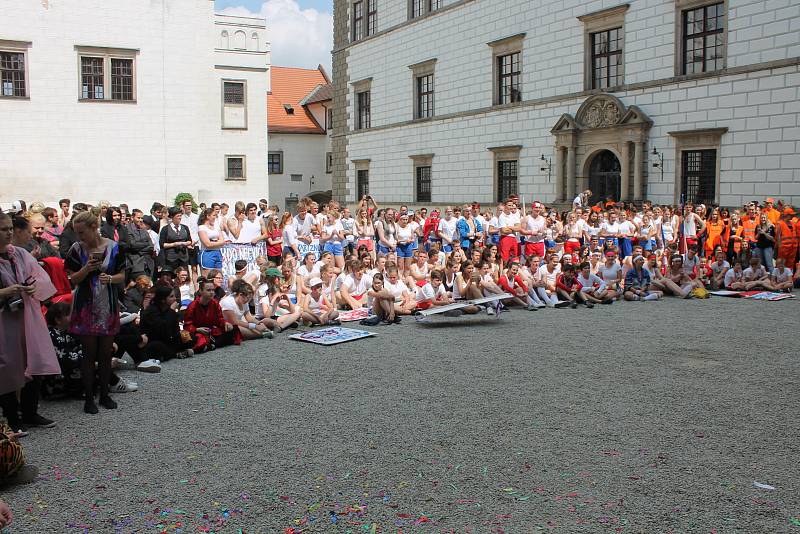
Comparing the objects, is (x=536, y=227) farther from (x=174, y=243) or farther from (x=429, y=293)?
(x=174, y=243)

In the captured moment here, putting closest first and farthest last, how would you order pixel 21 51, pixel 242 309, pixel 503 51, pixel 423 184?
pixel 242 309 < pixel 21 51 < pixel 503 51 < pixel 423 184

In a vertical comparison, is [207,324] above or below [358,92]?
below

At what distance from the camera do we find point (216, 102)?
31688 mm

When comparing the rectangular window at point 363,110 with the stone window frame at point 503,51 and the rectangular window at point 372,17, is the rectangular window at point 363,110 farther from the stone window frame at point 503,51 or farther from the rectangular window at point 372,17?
the stone window frame at point 503,51

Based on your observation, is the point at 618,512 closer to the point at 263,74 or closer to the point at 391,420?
the point at 391,420

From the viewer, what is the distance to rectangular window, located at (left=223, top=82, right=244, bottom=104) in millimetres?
33250

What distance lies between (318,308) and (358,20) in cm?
2983

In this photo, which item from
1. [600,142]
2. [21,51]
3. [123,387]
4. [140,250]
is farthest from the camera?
[21,51]

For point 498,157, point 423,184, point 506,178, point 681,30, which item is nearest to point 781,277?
point 681,30

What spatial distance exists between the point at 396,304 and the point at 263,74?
23.2 metres

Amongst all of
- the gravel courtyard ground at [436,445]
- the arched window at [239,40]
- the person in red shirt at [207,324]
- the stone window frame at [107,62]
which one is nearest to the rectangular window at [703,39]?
the gravel courtyard ground at [436,445]

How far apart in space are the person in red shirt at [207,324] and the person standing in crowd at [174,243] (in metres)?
3.76

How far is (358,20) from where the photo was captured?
1555 inches

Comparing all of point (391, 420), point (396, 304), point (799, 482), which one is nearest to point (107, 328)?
point (391, 420)
